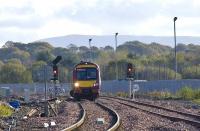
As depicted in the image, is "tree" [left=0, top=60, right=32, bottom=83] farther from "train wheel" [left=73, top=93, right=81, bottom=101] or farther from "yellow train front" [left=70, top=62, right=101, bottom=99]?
"yellow train front" [left=70, top=62, right=101, bottom=99]

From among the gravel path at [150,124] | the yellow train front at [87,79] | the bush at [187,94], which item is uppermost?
the yellow train front at [87,79]

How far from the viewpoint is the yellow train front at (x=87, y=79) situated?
47562mm

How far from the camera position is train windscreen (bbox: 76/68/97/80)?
1870 inches

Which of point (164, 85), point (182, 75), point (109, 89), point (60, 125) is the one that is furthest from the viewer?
point (182, 75)

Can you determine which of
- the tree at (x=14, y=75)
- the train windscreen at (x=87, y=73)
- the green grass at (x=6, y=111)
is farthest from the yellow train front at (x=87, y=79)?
the tree at (x=14, y=75)

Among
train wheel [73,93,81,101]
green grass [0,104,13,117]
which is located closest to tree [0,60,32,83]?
train wheel [73,93,81,101]

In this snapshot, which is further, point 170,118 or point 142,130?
point 170,118

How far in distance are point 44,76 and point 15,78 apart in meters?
84.0

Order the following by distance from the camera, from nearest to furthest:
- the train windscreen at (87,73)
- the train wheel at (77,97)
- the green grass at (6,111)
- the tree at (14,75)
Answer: the green grass at (6,111) < the train windscreen at (87,73) < the train wheel at (77,97) < the tree at (14,75)

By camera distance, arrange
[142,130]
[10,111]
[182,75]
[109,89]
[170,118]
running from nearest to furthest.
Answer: [142,130]
[170,118]
[10,111]
[109,89]
[182,75]

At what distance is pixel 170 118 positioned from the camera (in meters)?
27.2

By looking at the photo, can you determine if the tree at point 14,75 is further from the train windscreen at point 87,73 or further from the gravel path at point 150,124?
the gravel path at point 150,124

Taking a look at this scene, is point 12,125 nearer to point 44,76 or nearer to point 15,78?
point 44,76

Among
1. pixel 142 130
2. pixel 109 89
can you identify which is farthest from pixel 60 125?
pixel 109 89
